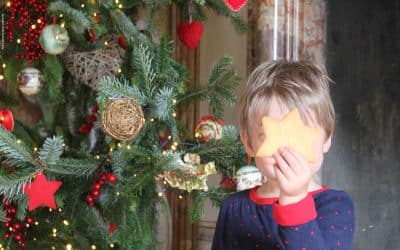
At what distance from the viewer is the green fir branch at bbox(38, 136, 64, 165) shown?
3.64 feet

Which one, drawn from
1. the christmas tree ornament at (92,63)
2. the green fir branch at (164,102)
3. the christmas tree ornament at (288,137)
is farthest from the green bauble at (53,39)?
the christmas tree ornament at (288,137)

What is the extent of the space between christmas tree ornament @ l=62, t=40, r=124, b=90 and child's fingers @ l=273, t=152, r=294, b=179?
29.5 inches

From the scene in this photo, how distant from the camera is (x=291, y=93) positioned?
71cm

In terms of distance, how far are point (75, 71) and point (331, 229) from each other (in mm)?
805

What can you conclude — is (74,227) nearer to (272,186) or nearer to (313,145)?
(272,186)

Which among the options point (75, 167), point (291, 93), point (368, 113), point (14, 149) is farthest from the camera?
point (368, 113)

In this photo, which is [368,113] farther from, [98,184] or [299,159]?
[299,159]

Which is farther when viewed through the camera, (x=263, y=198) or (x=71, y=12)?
(x=71, y=12)

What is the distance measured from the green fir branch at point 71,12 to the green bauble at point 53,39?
0.14ft

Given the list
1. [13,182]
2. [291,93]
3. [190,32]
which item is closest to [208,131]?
[190,32]

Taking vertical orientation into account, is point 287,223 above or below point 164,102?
below

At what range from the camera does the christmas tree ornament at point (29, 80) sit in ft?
4.05

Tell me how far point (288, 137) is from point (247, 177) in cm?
60

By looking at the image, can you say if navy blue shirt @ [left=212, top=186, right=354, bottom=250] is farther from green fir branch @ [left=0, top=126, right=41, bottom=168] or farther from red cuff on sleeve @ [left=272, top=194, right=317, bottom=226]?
green fir branch @ [left=0, top=126, right=41, bottom=168]
